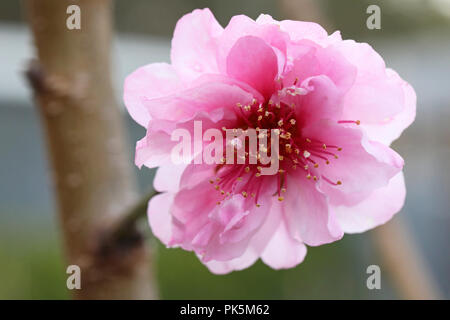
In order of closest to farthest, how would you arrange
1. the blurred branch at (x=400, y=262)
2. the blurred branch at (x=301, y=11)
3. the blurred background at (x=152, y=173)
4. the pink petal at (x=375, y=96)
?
the pink petal at (x=375, y=96) → the blurred branch at (x=400, y=262) → the blurred branch at (x=301, y=11) → the blurred background at (x=152, y=173)

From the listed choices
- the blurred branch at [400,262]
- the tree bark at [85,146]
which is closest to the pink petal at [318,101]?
the tree bark at [85,146]

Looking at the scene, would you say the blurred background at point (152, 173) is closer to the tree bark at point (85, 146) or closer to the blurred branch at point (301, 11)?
the blurred branch at point (301, 11)

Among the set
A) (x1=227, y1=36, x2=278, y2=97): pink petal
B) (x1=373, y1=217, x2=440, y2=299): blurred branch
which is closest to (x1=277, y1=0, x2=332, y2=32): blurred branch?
(x1=373, y1=217, x2=440, y2=299): blurred branch

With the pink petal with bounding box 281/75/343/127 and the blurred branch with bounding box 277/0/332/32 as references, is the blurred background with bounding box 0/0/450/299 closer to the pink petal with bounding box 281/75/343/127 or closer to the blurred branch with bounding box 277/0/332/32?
the blurred branch with bounding box 277/0/332/32

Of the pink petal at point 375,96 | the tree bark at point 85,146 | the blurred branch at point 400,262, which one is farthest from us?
the blurred branch at point 400,262

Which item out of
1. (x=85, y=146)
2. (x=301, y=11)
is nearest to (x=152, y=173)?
(x=301, y=11)

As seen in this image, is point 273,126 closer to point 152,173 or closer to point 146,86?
point 146,86
